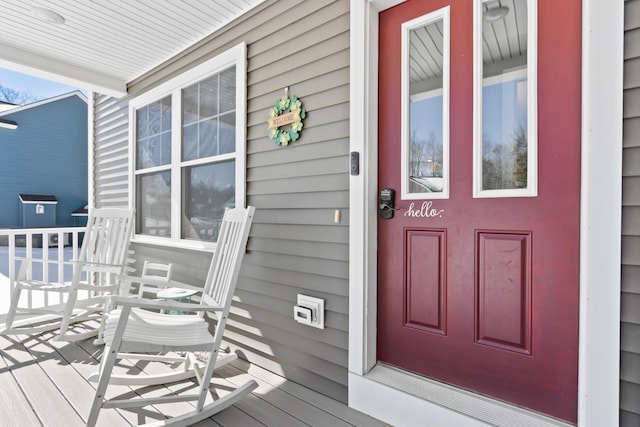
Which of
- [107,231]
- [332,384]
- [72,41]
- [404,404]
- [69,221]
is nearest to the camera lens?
[404,404]

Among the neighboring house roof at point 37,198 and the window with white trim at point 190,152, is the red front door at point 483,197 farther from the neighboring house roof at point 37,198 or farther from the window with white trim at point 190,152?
the neighboring house roof at point 37,198

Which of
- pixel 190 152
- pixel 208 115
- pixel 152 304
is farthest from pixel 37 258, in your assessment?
pixel 152 304

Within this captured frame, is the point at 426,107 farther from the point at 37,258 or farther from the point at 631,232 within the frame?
the point at 37,258

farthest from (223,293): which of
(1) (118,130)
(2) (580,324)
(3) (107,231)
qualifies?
(1) (118,130)

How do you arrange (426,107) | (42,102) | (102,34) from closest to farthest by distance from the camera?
(426,107), (102,34), (42,102)

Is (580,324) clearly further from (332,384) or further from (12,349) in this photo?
(12,349)

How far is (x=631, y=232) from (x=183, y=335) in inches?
78.0

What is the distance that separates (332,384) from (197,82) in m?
2.68

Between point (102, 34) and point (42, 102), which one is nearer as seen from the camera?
point (102, 34)

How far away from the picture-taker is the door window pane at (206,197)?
9.16ft

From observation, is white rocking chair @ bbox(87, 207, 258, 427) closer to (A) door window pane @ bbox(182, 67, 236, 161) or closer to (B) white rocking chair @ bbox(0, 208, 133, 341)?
(A) door window pane @ bbox(182, 67, 236, 161)

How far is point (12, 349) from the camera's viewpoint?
261 centimetres

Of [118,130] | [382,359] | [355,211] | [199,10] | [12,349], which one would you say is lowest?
[12,349]

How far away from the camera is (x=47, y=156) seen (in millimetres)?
10836
